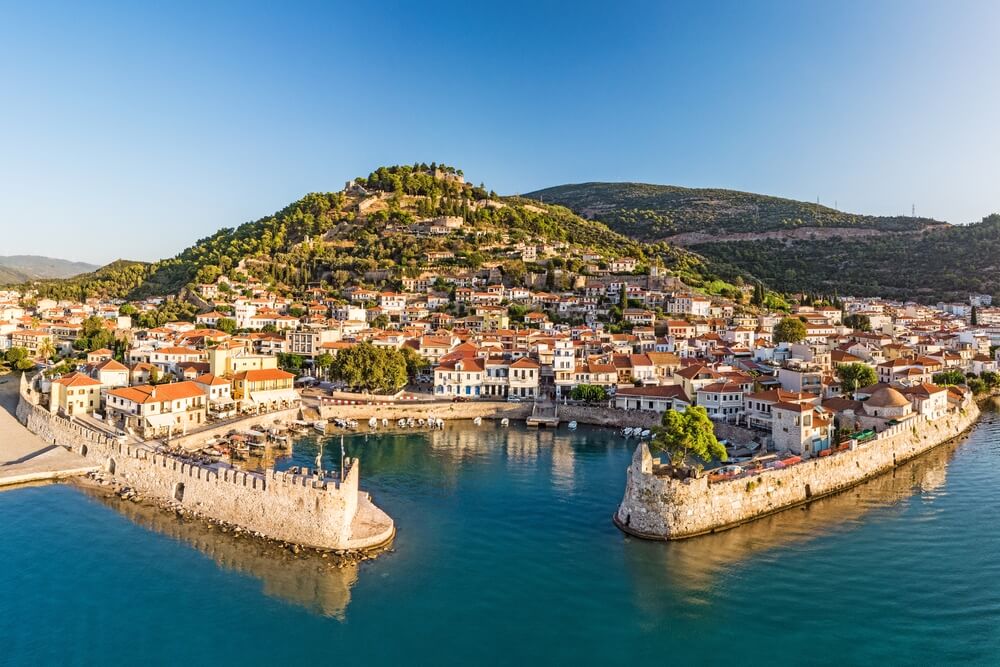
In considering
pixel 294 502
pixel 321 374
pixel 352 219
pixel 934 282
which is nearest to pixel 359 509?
pixel 294 502

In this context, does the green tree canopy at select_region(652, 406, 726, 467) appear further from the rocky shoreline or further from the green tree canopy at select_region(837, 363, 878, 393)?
the green tree canopy at select_region(837, 363, 878, 393)

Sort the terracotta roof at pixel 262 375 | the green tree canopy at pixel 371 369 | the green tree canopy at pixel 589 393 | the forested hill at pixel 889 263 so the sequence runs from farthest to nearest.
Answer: the forested hill at pixel 889 263 < the green tree canopy at pixel 371 369 < the green tree canopy at pixel 589 393 < the terracotta roof at pixel 262 375

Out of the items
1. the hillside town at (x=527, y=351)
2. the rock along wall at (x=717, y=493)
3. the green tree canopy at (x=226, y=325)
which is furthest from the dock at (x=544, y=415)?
the green tree canopy at (x=226, y=325)

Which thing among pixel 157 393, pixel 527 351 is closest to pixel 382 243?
pixel 527 351

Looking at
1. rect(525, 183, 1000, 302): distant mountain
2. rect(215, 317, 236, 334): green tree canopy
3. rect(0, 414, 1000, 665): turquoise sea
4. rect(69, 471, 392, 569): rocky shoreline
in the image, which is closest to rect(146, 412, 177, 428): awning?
rect(69, 471, 392, 569): rocky shoreline

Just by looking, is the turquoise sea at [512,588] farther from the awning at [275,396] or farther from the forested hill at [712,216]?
the forested hill at [712,216]

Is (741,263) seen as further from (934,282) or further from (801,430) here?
(801,430)
